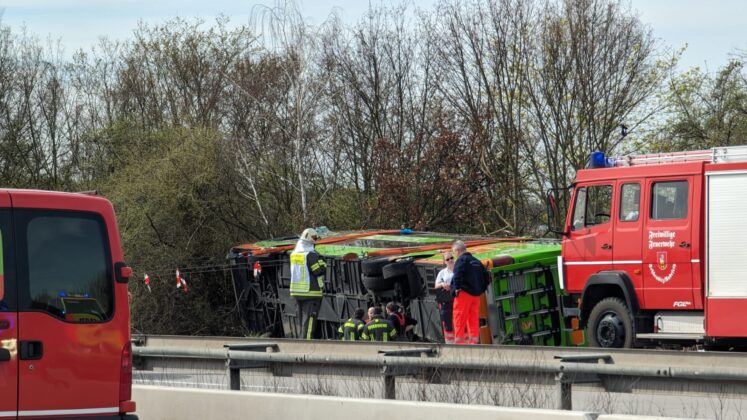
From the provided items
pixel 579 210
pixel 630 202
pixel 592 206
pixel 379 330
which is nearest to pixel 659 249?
pixel 630 202

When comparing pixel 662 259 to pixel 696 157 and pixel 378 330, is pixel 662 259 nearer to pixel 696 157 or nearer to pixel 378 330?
pixel 696 157

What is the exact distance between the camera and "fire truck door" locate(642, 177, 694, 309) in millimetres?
Result: 15148

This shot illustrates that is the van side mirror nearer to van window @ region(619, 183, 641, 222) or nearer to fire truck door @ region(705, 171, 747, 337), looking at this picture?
fire truck door @ region(705, 171, 747, 337)

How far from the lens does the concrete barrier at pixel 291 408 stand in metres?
8.06

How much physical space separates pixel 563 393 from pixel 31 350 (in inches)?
154

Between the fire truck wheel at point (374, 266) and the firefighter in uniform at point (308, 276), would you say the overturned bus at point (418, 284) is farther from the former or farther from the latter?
the firefighter in uniform at point (308, 276)

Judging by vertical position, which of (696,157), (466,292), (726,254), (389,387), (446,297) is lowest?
(389,387)

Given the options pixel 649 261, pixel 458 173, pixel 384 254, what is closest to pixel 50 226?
pixel 649 261

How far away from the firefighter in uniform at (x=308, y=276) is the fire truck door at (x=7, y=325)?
34.9ft

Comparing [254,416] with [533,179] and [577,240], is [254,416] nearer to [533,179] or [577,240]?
[577,240]

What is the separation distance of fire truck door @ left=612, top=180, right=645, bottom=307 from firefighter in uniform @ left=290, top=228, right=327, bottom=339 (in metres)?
4.94

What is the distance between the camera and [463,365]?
390 inches

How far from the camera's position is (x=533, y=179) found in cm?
3238

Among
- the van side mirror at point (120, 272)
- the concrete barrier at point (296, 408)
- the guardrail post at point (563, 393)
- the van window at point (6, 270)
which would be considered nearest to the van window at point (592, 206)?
the guardrail post at point (563, 393)
